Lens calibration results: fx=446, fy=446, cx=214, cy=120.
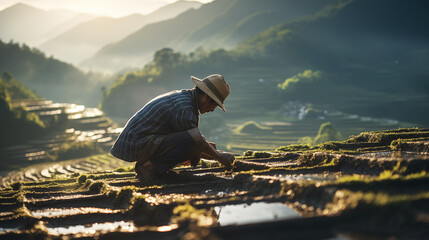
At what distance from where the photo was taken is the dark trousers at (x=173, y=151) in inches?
196

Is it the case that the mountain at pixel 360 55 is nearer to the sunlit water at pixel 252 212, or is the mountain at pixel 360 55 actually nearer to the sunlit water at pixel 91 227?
the sunlit water at pixel 252 212

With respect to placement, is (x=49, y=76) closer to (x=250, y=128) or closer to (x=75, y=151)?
(x=75, y=151)

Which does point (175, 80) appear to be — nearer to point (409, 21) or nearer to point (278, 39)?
point (278, 39)

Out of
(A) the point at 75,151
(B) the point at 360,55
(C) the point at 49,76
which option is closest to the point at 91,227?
(A) the point at 75,151

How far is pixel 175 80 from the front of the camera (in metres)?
114

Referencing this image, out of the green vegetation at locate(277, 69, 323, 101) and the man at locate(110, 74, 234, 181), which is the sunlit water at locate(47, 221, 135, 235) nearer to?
the man at locate(110, 74, 234, 181)

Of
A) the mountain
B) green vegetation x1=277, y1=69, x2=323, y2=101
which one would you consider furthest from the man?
green vegetation x1=277, y1=69, x2=323, y2=101

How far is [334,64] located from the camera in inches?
5094

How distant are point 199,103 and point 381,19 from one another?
161354 mm

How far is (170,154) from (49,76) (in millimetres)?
138231

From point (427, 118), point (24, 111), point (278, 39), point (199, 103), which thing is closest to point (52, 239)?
point (199, 103)

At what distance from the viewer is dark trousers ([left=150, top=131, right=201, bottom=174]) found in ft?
16.4

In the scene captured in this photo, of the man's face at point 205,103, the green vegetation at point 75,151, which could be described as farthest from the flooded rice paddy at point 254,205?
the green vegetation at point 75,151

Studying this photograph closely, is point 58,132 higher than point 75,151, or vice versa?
point 58,132
